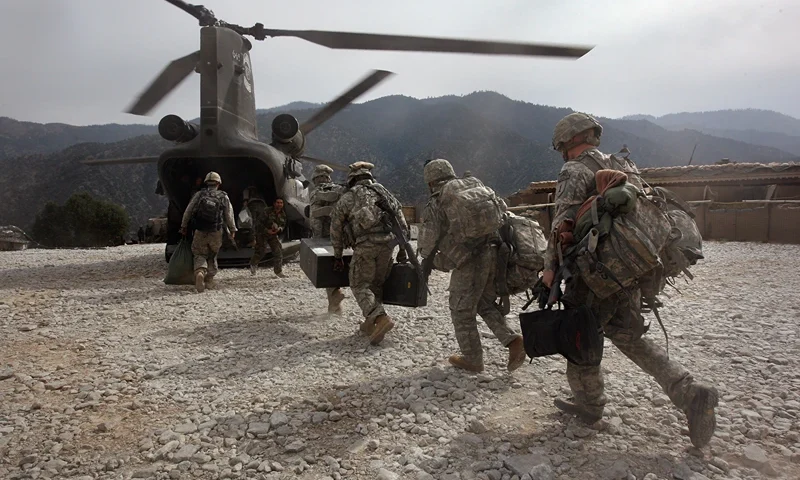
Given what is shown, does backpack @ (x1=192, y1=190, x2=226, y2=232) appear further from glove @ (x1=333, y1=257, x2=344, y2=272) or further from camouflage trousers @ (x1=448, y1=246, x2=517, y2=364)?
camouflage trousers @ (x1=448, y1=246, x2=517, y2=364)

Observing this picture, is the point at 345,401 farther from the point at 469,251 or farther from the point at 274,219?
the point at 274,219

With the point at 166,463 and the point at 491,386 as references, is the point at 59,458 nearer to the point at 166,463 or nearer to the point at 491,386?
the point at 166,463

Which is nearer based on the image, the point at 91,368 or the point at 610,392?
the point at 610,392

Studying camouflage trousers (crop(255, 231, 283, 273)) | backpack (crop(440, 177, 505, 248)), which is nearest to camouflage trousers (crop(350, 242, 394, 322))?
backpack (crop(440, 177, 505, 248))

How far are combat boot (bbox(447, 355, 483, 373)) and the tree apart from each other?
95.0ft

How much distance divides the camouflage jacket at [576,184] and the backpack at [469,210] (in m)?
0.83

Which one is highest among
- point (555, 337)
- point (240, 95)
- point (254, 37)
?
point (254, 37)

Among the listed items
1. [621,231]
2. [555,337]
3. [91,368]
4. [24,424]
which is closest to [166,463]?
[24,424]

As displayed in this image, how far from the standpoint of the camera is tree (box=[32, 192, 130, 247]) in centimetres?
2844

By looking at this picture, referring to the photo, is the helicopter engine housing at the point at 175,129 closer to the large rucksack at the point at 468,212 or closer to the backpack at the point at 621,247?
the large rucksack at the point at 468,212

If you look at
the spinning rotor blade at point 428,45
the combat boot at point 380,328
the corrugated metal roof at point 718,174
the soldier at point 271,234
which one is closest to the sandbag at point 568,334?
the combat boot at point 380,328

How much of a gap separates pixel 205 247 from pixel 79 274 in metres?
3.06

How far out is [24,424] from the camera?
9.18ft

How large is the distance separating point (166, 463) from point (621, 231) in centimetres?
254
